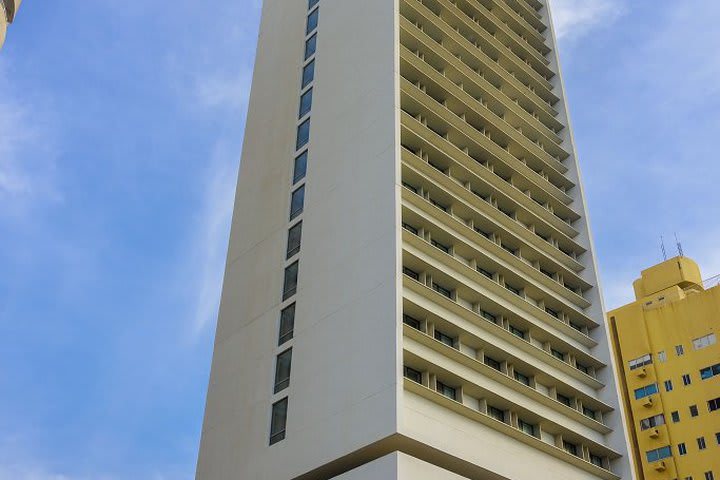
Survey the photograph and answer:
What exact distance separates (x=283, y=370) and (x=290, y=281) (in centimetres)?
520

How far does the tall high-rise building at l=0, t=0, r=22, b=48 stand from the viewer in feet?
133

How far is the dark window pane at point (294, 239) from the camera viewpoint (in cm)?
4734

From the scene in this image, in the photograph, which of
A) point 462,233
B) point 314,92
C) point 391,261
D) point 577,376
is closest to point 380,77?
point 314,92

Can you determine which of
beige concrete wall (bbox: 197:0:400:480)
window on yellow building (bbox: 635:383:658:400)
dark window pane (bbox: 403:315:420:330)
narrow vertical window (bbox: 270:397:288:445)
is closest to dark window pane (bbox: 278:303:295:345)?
beige concrete wall (bbox: 197:0:400:480)

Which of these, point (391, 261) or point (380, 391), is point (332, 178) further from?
point (380, 391)

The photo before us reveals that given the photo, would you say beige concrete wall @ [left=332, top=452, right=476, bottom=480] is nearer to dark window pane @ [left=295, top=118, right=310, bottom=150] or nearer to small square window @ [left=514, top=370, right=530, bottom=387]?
small square window @ [left=514, top=370, right=530, bottom=387]

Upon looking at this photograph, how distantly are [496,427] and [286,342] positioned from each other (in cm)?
1068

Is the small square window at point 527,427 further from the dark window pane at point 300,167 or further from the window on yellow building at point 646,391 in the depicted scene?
the window on yellow building at point 646,391

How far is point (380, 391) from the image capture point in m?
36.7

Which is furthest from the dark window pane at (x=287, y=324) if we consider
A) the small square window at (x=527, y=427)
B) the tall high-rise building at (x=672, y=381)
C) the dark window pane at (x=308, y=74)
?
the tall high-rise building at (x=672, y=381)

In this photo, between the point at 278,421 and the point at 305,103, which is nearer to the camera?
Answer: the point at 278,421

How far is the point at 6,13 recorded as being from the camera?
1619 inches

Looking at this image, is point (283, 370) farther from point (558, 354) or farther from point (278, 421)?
point (558, 354)

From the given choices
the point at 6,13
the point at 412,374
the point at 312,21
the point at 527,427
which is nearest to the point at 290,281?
the point at 412,374
